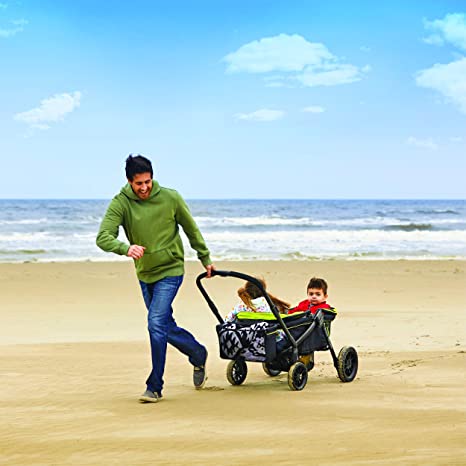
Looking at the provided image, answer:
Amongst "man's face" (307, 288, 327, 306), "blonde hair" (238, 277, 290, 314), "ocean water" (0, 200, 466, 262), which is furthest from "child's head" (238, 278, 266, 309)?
"ocean water" (0, 200, 466, 262)

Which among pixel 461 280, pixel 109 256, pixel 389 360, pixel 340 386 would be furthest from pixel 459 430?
pixel 109 256

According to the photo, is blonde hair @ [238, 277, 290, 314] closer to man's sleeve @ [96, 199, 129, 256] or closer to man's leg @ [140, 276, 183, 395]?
man's leg @ [140, 276, 183, 395]

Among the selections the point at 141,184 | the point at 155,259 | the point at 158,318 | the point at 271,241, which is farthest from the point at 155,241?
the point at 271,241

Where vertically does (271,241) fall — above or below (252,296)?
below

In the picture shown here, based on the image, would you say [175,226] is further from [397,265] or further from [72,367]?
[397,265]

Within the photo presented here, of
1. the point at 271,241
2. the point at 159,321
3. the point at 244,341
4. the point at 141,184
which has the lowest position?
the point at 271,241

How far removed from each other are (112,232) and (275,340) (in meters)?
1.51

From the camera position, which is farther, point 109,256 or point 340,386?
point 109,256

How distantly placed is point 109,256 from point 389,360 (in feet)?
53.5

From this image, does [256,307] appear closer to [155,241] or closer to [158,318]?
[158,318]

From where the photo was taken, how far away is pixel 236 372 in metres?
6.47

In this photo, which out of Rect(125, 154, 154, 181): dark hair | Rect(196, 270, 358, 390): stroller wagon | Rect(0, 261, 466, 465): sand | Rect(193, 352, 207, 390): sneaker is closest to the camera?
Rect(0, 261, 466, 465): sand

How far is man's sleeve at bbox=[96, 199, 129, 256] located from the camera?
5.34 metres

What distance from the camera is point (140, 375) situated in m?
7.08
